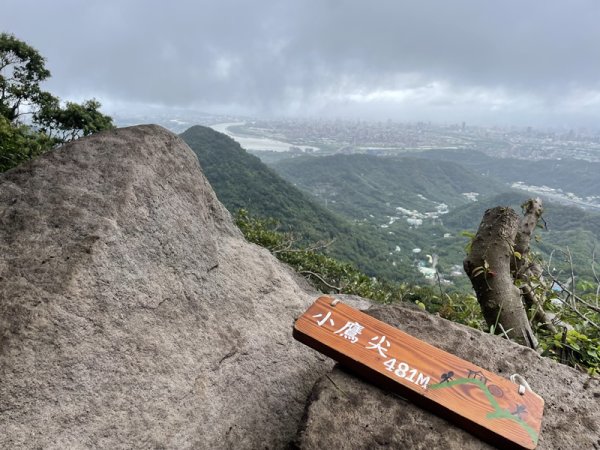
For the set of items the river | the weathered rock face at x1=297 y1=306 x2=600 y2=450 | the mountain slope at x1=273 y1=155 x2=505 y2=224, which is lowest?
the mountain slope at x1=273 y1=155 x2=505 y2=224

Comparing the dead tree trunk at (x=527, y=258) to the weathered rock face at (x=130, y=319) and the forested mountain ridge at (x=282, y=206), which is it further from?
the forested mountain ridge at (x=282, y=206)

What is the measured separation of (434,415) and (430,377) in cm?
21

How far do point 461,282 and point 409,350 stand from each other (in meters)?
34.0

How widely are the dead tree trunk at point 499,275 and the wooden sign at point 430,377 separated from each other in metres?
1.56

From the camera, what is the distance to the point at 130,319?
115 inches

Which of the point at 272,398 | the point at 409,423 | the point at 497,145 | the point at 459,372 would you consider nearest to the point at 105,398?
the point at 272,398

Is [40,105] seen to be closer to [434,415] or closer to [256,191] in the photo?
[434,415]

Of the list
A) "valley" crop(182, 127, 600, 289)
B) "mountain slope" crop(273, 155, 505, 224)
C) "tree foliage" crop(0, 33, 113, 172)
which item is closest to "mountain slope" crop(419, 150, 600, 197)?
"valley" crop(182, 127, 600, 289)

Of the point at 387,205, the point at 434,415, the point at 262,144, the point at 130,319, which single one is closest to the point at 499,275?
the point at 434,415

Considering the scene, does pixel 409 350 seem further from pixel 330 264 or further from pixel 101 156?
pixel 330 264

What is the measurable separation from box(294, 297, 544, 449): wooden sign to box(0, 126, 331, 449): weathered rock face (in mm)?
701

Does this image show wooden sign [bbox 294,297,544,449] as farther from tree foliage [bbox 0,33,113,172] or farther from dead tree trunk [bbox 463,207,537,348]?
tree foliage [bbox 0,33,113,172]

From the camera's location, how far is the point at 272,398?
117 inches

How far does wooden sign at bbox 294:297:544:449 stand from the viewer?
2.25 m
